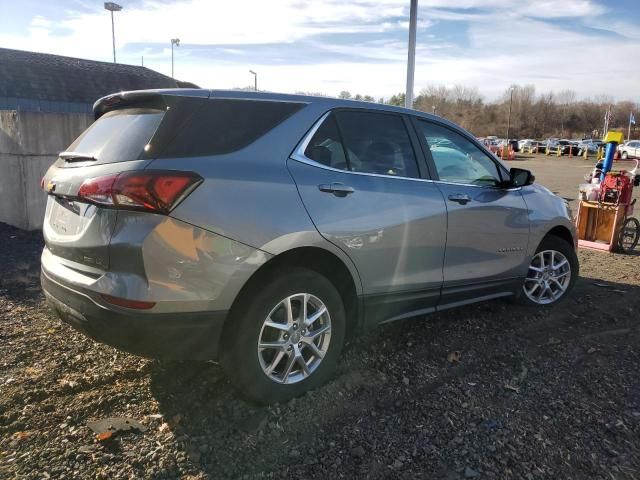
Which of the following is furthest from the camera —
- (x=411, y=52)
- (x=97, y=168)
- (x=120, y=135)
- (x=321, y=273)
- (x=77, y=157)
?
(x=411, y=52)

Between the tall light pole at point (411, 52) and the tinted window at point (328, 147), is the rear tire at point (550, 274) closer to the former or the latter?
the tinted window at point (328, 147)

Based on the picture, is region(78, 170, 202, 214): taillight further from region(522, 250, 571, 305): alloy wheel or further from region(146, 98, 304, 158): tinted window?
region(522, 250, 571, 305): alloy wheel

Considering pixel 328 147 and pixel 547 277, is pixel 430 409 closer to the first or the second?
pixel 328 147

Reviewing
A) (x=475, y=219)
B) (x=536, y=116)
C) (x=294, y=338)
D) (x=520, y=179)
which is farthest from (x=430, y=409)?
(x=536, y=116)

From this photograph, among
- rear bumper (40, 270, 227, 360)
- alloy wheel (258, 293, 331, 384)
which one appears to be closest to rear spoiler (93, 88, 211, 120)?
rear bumper (40, 270, 227, 360)

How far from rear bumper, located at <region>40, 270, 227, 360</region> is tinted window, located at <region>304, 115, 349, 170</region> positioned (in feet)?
3.62

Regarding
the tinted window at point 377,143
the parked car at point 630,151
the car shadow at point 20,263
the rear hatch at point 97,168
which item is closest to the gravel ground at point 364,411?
the car shadow at point 20,263

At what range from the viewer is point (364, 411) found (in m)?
3.05

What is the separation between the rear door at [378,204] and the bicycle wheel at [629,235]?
5.18m

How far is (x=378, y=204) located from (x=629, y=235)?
618 cm

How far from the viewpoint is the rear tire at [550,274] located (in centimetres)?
490

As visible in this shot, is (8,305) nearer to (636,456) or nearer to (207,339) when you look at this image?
(207,339)

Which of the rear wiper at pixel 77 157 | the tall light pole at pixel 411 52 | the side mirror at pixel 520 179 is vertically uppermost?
the tall light pole at pixel 411 52

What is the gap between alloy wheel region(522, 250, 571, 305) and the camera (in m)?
4.91
